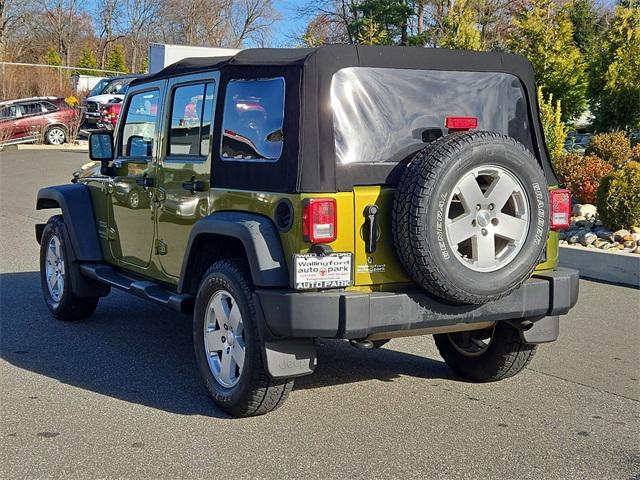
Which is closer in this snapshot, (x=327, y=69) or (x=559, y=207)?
(x=327, y=69)

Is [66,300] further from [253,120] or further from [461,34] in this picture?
[461,34]

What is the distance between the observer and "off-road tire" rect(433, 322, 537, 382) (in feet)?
17.4

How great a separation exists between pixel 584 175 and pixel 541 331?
25.1 feet

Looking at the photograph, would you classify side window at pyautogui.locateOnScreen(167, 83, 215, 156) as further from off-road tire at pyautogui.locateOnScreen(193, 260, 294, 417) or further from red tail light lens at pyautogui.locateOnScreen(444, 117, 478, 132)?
red tail light lens at pyautogui.locateOnScreen(444, 117, 478, 132)

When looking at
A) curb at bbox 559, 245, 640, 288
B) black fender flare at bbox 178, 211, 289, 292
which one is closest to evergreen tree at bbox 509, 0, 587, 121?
curb at bbox 559, 245, 640, 288

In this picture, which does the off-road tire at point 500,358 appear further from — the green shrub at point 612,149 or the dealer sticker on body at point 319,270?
the green shrub at point 612,149

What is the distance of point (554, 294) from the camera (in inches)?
190

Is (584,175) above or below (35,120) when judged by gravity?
below

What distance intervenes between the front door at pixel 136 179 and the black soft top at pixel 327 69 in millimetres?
1037

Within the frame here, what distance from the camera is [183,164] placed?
5430 mm

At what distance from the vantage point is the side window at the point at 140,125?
6.01m

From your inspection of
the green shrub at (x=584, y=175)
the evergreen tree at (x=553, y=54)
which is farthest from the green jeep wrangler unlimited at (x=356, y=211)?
the evergreen tree at (x=553, y=54)

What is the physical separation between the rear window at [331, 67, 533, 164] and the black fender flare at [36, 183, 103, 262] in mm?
3102

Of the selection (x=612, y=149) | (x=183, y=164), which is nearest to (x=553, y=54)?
(x=612, y=149)
